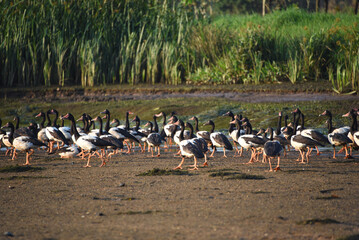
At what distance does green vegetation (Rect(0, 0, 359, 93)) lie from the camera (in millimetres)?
26062

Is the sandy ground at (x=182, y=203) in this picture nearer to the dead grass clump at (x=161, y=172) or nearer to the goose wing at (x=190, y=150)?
the dead grass clump at (x=161, y=172)

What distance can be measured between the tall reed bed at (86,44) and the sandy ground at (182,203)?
49.6ft

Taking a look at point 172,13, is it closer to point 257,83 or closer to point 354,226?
point 257,83

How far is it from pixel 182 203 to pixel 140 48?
796 inches

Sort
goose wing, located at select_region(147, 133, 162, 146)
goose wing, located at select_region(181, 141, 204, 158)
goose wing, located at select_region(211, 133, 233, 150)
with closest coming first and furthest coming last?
goose wing, located at select_region(181, 141, 204, 158), goose wing, located at select_region(211, 133, 233, 150), goose wing, located at select_region(147, 133, 162, 146)

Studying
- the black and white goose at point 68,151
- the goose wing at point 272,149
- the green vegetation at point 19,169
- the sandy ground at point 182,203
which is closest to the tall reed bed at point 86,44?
the black and white goose at point 68,151

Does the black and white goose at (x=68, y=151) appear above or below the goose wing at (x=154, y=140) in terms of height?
below

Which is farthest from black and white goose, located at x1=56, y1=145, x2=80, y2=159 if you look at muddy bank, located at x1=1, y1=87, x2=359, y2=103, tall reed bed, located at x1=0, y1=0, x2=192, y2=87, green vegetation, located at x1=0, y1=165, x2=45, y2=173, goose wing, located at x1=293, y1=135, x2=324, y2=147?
tall reed bed, located at x1=0, y1=0, x2=192, y2=87

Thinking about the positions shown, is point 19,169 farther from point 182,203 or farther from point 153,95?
point 153,95

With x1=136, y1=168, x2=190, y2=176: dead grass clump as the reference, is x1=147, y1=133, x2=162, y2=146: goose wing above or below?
above

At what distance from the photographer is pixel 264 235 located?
680 cm

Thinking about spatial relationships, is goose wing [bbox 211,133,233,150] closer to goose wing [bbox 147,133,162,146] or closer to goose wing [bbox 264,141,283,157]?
goose wing [bbox 147,133,162,146]

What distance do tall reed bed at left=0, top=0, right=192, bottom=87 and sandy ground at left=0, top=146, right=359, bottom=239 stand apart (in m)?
15.1

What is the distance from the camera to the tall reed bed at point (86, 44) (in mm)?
27359
